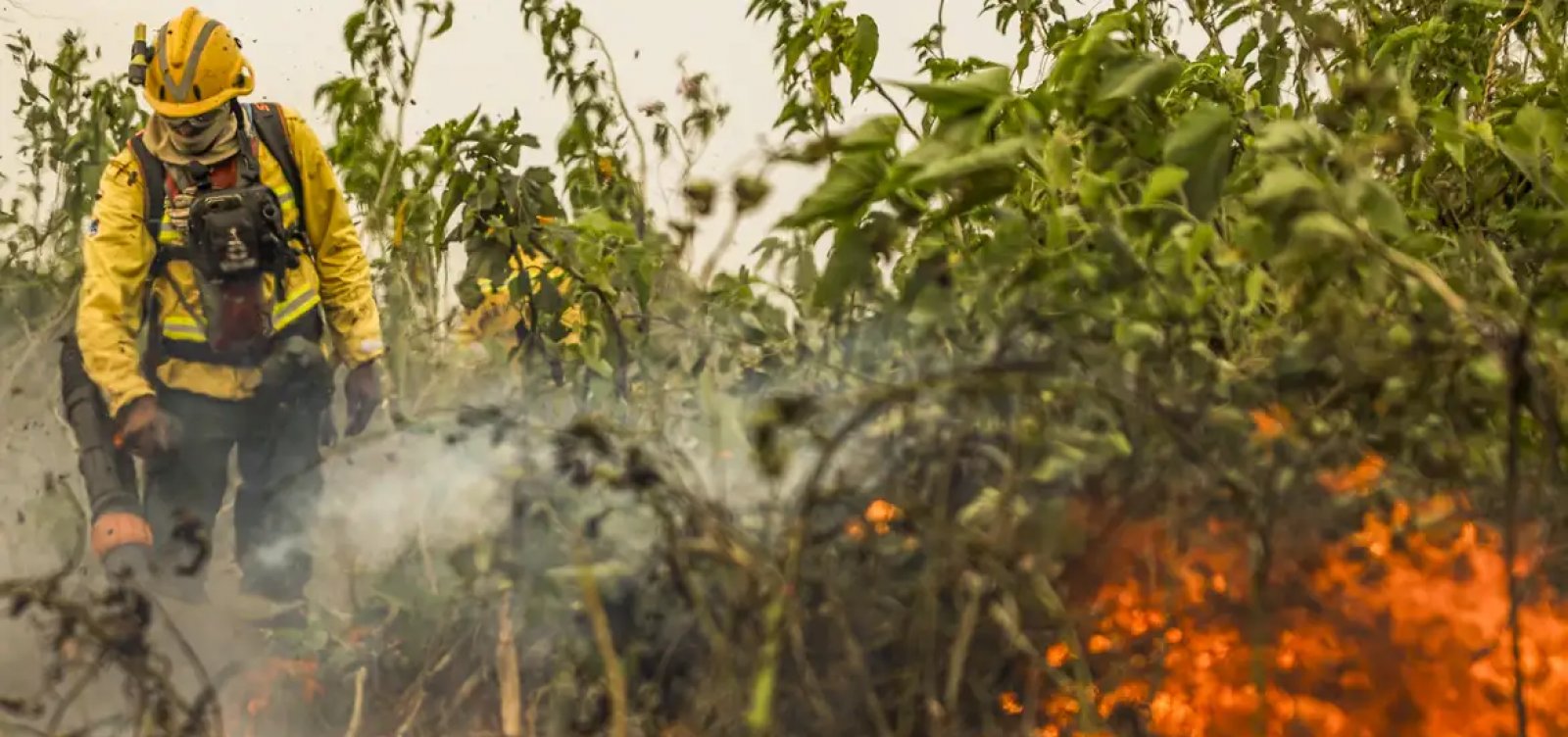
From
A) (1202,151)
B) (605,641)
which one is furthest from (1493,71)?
(605,641)

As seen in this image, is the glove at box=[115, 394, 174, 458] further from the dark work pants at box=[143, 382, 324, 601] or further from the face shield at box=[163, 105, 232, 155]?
the face shield at box=[163, 105, 232, 155]

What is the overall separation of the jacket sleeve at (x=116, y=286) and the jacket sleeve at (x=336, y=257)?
0.16 m

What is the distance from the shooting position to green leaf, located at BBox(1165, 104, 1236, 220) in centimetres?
56

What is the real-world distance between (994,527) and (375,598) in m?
0.40

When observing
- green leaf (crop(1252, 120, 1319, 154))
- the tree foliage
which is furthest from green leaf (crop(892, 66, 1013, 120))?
green leaf (crop(1252, 120, 1319, 154))

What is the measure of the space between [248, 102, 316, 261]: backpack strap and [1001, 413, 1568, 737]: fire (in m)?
1.00

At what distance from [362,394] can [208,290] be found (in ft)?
0.58

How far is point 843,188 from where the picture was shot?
0.55 meters

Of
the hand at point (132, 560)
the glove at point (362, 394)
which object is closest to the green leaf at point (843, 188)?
the hand at point (132, 560)

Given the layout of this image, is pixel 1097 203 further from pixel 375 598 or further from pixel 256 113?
pixel 256 113

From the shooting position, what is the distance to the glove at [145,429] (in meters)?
1.23

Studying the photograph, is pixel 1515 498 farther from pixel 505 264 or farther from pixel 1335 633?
pixel 505 264

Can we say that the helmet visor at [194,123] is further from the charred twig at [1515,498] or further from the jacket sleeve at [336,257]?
the charred twig at [1515,498]

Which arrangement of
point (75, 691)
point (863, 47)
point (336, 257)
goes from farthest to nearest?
1. point (336, 257)
2. point (863, 47)
3. point (75, 691)
